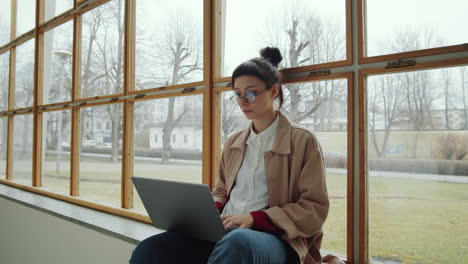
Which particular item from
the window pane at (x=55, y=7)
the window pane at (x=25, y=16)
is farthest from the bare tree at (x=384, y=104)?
the window pane at (x=25, y=16)

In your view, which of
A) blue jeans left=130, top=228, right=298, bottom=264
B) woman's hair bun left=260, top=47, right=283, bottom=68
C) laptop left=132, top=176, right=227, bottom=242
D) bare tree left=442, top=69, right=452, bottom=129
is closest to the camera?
blue jeans left=130, top=228, right=298, bottom=264

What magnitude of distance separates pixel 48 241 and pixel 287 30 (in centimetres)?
250

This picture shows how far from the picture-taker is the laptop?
3.83ft

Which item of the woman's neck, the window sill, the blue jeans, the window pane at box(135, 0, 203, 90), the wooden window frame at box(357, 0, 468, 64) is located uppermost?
the window pane at box(135, 0, 203, 90)

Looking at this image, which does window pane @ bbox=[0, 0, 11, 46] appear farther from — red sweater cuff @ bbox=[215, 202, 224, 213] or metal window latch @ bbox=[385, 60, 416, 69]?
metal window latch @ bbox=[385, 60, 416, 69]

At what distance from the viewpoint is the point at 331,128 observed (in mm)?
1552

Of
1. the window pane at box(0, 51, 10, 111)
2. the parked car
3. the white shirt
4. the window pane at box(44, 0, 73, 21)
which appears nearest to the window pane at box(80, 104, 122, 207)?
the parked car

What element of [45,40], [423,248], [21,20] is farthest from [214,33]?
[21,20]

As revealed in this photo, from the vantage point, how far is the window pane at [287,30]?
156 cm

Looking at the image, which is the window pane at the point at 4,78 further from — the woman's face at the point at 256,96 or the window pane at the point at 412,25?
the window pane at the point at 412,25

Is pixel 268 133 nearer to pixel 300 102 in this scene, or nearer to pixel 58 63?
pixel 300 102

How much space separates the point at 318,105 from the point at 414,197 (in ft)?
1.83

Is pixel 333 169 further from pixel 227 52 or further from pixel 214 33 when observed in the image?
pixel 214 33

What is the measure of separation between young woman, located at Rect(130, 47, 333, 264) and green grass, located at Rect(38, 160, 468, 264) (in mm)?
284
